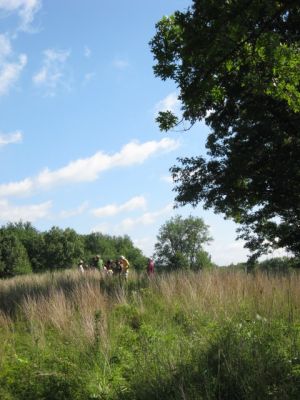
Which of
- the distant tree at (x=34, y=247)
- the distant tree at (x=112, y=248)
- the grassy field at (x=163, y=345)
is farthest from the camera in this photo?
the distant tree at (x=112, y=248)

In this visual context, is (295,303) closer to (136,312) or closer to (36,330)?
(136,312)

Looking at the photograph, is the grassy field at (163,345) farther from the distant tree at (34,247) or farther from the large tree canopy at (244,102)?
the distant tree at (34,247)

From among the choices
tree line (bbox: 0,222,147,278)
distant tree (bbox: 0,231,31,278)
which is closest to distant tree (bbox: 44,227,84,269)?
tree line (bbox: 0,222,147,278)

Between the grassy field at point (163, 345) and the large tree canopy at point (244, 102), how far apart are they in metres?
2.99

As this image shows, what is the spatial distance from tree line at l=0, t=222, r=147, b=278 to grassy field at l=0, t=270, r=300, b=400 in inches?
2265

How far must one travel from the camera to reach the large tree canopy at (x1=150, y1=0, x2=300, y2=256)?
543 centimetres

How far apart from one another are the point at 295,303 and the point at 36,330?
4210mm

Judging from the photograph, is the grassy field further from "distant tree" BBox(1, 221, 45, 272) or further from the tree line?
"distant tree" BBox(1, 221, 45, 272)

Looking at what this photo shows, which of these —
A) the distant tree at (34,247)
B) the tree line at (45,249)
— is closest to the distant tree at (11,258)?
the tree line at (45,249)

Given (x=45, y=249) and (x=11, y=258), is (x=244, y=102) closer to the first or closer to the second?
(x=11, y=258)

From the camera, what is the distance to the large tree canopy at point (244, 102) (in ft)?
17.8

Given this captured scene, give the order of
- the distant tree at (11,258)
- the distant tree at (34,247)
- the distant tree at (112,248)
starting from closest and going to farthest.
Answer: the distant tree at (11,258)
the distant tree at (34,247)
the distant tree at (112,248)

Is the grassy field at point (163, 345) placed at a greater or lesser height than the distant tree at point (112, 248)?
lesser

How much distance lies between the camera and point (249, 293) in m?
8.71
